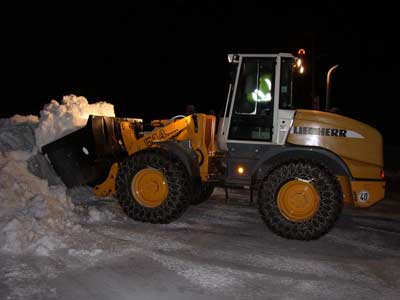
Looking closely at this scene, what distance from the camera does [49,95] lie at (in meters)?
43.6

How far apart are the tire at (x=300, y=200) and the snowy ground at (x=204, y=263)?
225 mm

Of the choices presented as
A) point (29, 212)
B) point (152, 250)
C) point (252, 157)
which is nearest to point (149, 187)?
point (152, 250)

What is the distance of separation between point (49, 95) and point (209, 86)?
1750 cm

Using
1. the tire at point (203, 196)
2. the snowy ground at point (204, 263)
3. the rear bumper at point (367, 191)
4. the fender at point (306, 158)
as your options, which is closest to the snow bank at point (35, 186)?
the snowy ground at point (204, 263)

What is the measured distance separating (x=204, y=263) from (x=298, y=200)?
1.84m

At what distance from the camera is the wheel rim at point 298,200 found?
6980 mm

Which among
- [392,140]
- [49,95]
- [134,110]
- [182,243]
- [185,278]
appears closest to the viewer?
[185,278]

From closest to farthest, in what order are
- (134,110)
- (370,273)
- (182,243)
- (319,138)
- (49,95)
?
(370,273), (182,243), (319,138), (134,110), (49,95)

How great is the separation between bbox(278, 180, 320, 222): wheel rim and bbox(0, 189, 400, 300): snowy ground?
38cm

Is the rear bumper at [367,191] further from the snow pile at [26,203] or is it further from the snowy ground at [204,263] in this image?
the snow pile at [26,203]

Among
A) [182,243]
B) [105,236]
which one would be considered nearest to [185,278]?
[182,243]

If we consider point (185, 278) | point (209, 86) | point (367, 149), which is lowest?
point (185, 278)

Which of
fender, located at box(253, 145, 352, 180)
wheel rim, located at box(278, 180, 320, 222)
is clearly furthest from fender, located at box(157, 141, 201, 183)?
wheel rim, located at box(278, 180, 320, 222)

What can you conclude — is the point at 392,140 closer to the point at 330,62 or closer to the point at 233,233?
the point at 330,62
